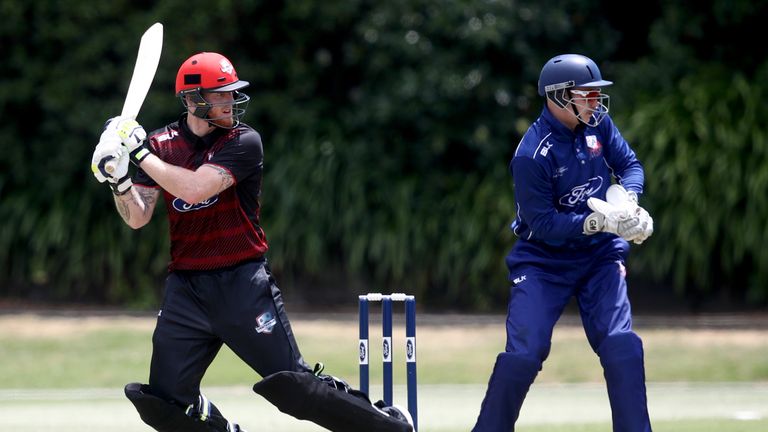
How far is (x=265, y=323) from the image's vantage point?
5.91 metres

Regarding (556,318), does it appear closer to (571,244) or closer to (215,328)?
(571,244)

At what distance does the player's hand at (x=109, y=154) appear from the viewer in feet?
18.2

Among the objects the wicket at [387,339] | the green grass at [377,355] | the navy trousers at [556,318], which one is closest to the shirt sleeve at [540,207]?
the navy trousers at [556,318]

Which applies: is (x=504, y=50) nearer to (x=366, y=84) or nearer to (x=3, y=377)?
(x=366, y=84)

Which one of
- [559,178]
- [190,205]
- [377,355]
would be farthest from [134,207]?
[377,355]

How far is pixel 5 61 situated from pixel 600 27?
234 inches

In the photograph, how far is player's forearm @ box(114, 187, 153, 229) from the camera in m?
5.84

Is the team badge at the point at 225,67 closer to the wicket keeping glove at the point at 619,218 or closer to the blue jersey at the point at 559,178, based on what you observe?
the blue jersey at the point at 559,178

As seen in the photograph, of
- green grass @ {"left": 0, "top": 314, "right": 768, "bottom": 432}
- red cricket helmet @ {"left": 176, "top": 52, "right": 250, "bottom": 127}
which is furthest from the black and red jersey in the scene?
green grass @ {"left": 0, "top": 314, "right": 768, "bottom": 432}

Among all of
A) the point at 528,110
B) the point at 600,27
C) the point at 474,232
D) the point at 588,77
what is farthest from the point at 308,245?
the point at 588,77

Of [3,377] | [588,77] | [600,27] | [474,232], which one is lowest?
[3,377]

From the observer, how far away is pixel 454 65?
13.5m

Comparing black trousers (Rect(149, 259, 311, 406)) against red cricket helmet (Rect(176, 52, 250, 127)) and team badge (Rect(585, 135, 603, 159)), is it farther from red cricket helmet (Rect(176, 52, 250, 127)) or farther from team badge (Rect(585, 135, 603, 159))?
team badge (Rect(585, 135, 603, 159))

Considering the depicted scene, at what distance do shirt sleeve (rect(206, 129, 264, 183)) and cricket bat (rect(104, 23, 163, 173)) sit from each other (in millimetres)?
379
